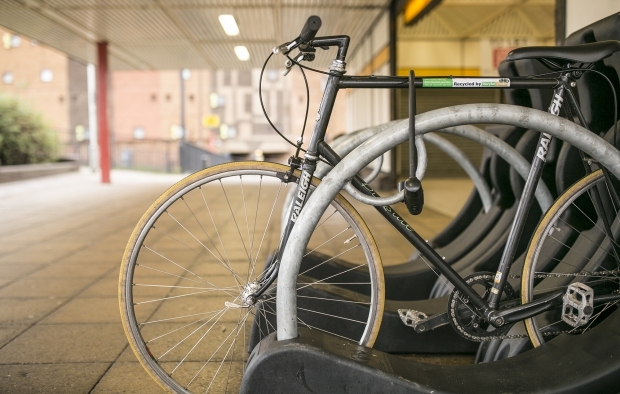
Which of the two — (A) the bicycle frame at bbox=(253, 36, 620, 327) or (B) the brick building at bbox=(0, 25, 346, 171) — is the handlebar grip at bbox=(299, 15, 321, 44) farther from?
(B) the brick building at bbox=(0, 25, 346, 171)

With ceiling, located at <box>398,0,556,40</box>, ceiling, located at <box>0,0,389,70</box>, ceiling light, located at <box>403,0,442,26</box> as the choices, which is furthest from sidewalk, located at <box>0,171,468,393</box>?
ceiling, located at <box>0,0,389,70</box>

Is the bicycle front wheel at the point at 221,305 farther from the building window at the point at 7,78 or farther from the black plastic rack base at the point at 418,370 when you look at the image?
the building window at the point at 7,78

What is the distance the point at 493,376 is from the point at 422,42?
10.9 m

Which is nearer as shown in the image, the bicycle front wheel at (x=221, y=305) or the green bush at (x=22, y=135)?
the bicycle front wheel at (x=221, y=305)

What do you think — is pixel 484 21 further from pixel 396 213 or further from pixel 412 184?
pixel 412 184

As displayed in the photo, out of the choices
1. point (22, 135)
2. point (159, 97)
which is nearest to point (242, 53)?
point (22, 135)

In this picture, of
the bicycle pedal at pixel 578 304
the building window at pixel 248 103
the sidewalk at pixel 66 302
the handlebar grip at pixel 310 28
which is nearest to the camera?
the handlebar grip at pixel 310 28

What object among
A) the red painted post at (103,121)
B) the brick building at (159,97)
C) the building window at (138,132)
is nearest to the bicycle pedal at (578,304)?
the red painted post at (103,121)

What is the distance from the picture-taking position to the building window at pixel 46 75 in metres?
38.7

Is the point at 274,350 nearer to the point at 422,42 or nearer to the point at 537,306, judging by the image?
the point at 537,306

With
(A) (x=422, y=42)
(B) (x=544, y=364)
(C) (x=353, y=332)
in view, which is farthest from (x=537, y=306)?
(A) (x=422, y=42)

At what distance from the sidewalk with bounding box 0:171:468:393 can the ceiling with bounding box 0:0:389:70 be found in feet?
15.0

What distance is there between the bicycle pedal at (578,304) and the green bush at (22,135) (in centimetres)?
1748

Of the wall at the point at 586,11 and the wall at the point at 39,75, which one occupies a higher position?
the wall at the point at 39,75
